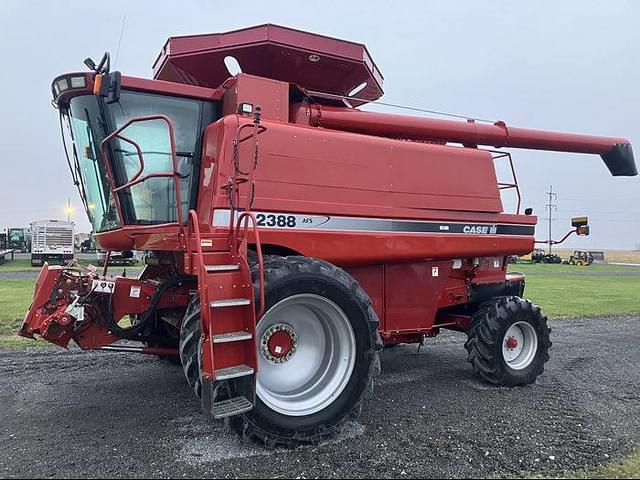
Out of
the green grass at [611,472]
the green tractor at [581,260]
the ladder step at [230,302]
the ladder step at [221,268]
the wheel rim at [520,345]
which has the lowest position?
the green tractor at [581,260]

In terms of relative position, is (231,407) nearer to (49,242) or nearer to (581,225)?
(581,225)

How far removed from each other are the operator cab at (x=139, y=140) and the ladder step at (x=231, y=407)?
175 centimetres

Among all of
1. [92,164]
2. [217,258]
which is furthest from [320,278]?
[92,164]

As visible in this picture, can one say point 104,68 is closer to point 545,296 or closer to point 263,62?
point 263,62

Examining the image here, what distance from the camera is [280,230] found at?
14.6 feet

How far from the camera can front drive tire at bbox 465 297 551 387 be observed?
18.2 feet

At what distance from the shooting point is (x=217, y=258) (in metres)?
3.93

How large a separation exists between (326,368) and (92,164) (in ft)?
Answer: 9.54

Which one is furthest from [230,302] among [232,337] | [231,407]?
[231,407]

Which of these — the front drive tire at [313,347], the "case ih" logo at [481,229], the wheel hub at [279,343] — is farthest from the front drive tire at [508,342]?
the wheel hub at [279,343]

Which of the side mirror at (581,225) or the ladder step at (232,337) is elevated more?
the side mirror at (581,225)

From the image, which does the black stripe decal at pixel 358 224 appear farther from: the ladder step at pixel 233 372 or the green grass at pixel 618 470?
the green grass at pixel 618 470

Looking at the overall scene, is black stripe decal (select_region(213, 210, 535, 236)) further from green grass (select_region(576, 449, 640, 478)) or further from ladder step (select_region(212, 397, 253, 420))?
green grass (select_region(576, 449, 640, 478))

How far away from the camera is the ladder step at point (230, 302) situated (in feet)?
11.5
